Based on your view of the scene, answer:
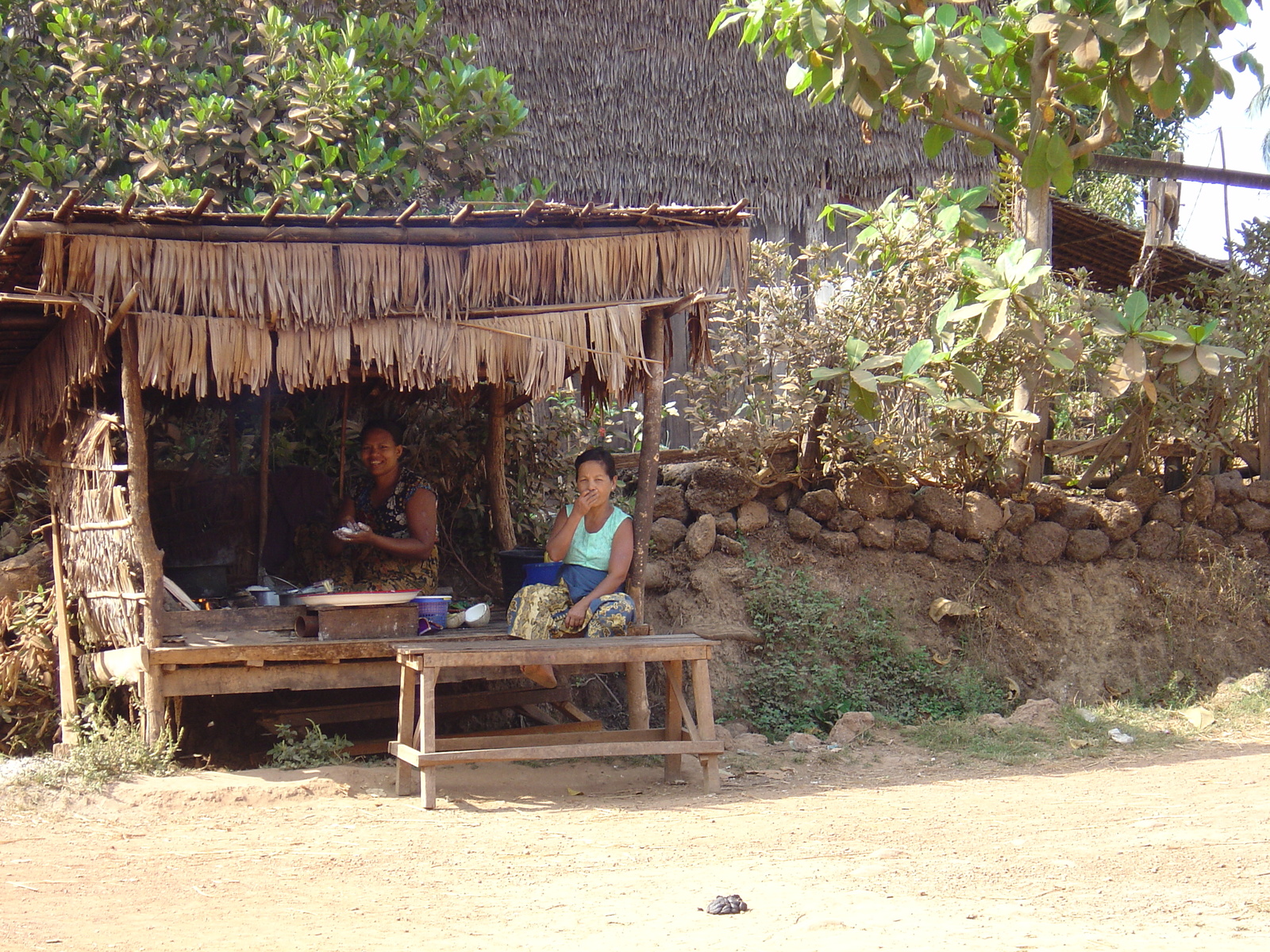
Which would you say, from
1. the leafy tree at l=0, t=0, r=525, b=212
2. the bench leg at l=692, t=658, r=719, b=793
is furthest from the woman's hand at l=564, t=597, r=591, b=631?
the leafy tree at l=0, t=0, r=525, b=212

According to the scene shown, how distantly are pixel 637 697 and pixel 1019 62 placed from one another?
4.31 metres

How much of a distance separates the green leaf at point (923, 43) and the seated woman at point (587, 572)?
2517 mm

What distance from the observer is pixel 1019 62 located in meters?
6.89

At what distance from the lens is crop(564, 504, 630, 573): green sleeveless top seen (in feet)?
18.6

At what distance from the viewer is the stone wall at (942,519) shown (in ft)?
24.1

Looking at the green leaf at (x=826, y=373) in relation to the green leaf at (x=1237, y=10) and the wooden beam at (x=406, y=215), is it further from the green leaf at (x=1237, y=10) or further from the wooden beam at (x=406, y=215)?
the green leaf at (x=1237, y=10)

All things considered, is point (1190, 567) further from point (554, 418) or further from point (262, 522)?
point (262, 522)

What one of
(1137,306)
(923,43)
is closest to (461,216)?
(923,43)

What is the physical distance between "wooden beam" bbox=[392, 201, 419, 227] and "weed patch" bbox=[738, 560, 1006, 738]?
10.5ft

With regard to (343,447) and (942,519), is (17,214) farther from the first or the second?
(942,519)

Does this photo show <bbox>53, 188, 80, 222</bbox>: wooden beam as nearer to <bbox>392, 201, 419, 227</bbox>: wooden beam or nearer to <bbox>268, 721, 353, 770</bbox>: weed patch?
<bbox>392, 201, 419, 227</bbox>: wooden beam

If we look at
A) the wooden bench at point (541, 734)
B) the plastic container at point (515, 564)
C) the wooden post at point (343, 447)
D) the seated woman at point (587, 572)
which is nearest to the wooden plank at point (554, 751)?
the wooden bench at point (541, 734)

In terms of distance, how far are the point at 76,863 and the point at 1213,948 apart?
3.47 metres

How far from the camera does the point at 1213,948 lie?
3020mm
